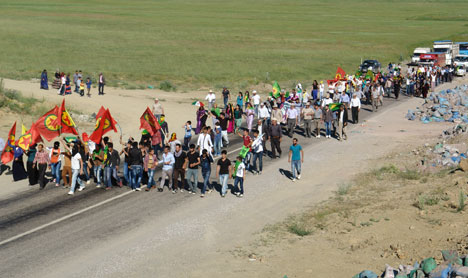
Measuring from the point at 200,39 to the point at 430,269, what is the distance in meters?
70.8

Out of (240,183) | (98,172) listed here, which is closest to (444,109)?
(240,183)

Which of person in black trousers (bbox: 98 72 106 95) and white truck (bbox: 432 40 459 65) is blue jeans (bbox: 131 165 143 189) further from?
white truck (bbox: 432 40 459 65)

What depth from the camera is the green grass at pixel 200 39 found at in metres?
55.2

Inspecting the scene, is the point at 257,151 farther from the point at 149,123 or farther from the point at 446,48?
the point at 446,48

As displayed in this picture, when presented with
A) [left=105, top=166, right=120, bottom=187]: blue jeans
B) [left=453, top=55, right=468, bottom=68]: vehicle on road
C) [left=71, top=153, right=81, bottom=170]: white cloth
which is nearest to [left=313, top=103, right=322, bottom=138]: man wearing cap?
[left=105, top=166, right=120, bottom=187]: blue jeans

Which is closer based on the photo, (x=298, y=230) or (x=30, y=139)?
(x=298, y=230)

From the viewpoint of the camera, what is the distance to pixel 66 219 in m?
16.5

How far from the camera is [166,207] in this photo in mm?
17484

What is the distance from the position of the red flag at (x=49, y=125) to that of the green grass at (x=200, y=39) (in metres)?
24.3

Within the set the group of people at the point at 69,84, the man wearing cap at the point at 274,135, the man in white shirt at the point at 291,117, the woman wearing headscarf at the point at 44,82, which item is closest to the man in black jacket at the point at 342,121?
the man in white shirt at the point at 291,117

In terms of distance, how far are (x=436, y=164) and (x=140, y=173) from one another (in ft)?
32.1

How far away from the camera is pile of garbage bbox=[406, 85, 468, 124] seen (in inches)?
1227

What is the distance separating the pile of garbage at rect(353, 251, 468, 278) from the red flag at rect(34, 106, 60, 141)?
12029 mm

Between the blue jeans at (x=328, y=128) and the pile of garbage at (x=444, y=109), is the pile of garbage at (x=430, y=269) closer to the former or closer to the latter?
the blue jeans at (x=328, y=128)
